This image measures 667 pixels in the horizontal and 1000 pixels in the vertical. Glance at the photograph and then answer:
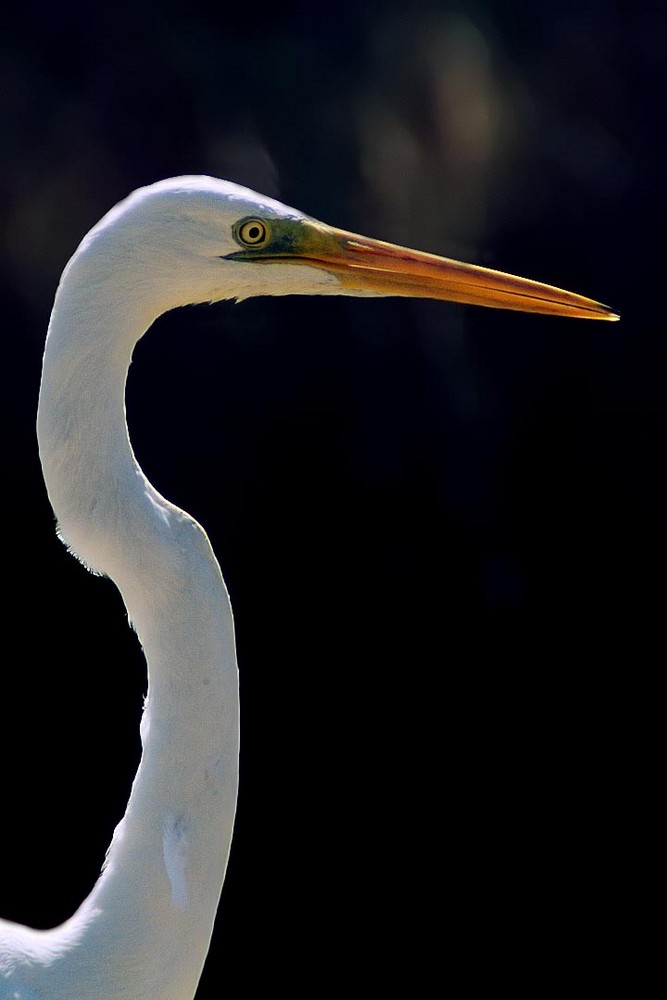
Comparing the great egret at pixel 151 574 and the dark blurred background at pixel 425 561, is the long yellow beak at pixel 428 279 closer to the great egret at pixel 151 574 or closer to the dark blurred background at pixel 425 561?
the great egret at pixel 151 574

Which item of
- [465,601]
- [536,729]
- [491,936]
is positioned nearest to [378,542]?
[465,601]

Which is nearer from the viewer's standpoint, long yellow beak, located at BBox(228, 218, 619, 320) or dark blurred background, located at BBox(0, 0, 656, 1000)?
long yellow beak, located at BBox(228, 218, 619, 320)

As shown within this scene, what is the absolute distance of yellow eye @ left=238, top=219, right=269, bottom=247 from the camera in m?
0.89

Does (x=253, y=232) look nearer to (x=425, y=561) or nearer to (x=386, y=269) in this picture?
(x=386, y=269)

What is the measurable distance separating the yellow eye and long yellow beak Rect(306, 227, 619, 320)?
0.14ft

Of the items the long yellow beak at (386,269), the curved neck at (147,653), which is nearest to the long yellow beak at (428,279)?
the long yellow beak at (386,269)

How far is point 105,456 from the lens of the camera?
853mm

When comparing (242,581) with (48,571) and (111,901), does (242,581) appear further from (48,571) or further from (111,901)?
(111,901)

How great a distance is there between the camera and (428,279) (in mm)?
952

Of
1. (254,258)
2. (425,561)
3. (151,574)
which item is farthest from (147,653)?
(425,561)

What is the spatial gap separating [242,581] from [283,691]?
19 cm

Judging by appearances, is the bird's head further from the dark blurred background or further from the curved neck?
the dark blurred background

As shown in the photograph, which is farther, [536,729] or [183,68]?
[536,729]

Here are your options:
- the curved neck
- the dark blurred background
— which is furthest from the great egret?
the dark blurred background
